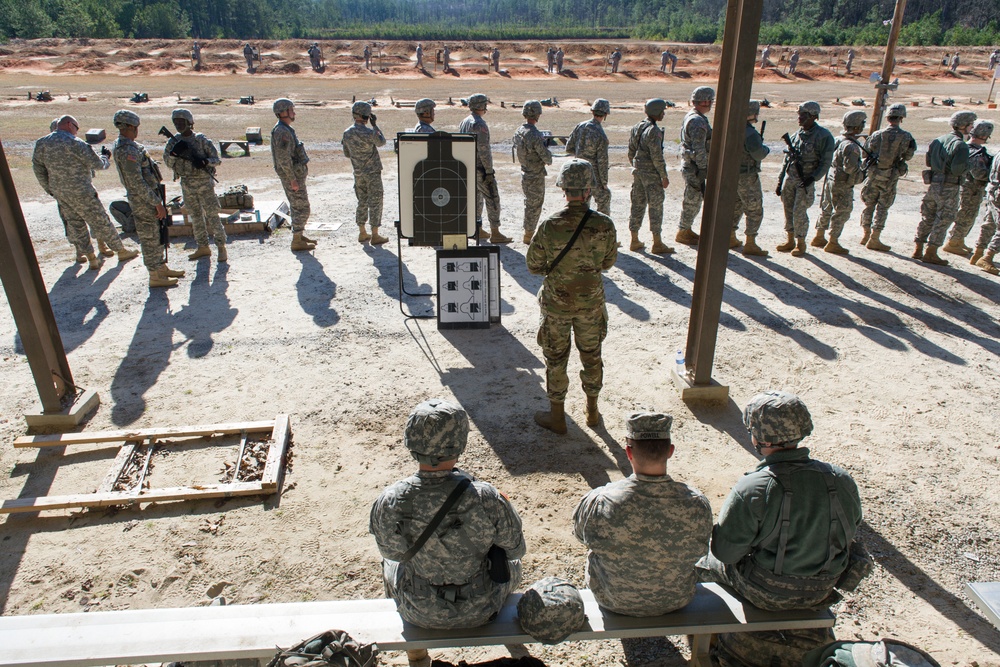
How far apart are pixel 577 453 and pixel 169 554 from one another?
302 cm

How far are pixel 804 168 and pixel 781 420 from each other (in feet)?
24.5

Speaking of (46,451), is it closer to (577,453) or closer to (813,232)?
(577,453)

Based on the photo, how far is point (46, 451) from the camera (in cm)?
533

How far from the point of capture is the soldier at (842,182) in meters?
8.97

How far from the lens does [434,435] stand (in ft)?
9.41

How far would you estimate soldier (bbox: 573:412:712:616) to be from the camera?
2.88 meters

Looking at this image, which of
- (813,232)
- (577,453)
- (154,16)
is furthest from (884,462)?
(154,16)

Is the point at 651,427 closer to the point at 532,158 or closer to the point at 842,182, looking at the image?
the point at 532,158

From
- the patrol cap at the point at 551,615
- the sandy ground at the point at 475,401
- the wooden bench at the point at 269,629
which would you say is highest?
the patrol cap at the point at 551,615

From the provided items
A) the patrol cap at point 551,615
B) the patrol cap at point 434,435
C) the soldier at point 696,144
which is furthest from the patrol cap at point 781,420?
the soldier at point 696,144

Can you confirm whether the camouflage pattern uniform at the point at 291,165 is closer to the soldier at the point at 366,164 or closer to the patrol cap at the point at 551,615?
the soldier at the point at 366,164

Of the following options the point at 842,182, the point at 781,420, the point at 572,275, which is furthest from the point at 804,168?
the point at 781,420

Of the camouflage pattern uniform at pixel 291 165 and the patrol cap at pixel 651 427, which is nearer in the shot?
the patrol cap at pixel 651 427

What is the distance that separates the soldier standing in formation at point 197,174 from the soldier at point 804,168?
7939mm
